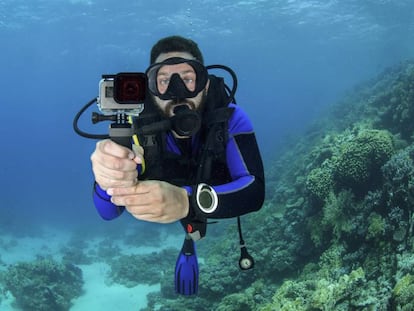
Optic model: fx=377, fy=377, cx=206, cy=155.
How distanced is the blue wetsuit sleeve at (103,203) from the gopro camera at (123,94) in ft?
4.02

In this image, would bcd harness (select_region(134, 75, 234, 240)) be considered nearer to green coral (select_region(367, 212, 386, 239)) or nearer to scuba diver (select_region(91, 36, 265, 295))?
scuba diver (select_region(91, 36, 265, 295))

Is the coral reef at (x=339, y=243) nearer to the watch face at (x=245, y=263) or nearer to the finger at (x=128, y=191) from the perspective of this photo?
the watch face at (x=245, y=263)

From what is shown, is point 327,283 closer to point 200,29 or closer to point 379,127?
point 379,127

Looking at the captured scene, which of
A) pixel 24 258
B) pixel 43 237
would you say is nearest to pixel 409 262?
pixel 24 258

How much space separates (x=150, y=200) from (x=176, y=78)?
1.48 m

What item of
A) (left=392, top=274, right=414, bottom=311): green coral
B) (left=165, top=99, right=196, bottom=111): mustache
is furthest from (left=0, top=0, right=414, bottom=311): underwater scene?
(left=165, top=99, right=196, bottom=111): mustache

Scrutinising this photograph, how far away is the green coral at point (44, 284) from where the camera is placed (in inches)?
491

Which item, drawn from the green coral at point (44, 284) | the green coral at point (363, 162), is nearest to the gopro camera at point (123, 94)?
the green coral at point (363, 162)

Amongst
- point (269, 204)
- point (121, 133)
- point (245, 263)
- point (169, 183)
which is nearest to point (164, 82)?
point (169, 183)

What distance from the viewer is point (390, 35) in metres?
46.6

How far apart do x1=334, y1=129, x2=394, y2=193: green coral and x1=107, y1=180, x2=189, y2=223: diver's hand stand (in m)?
7.70

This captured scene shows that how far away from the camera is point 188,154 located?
3.65 metres

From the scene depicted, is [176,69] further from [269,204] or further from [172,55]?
[269,204]

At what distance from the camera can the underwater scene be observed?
7332mm
